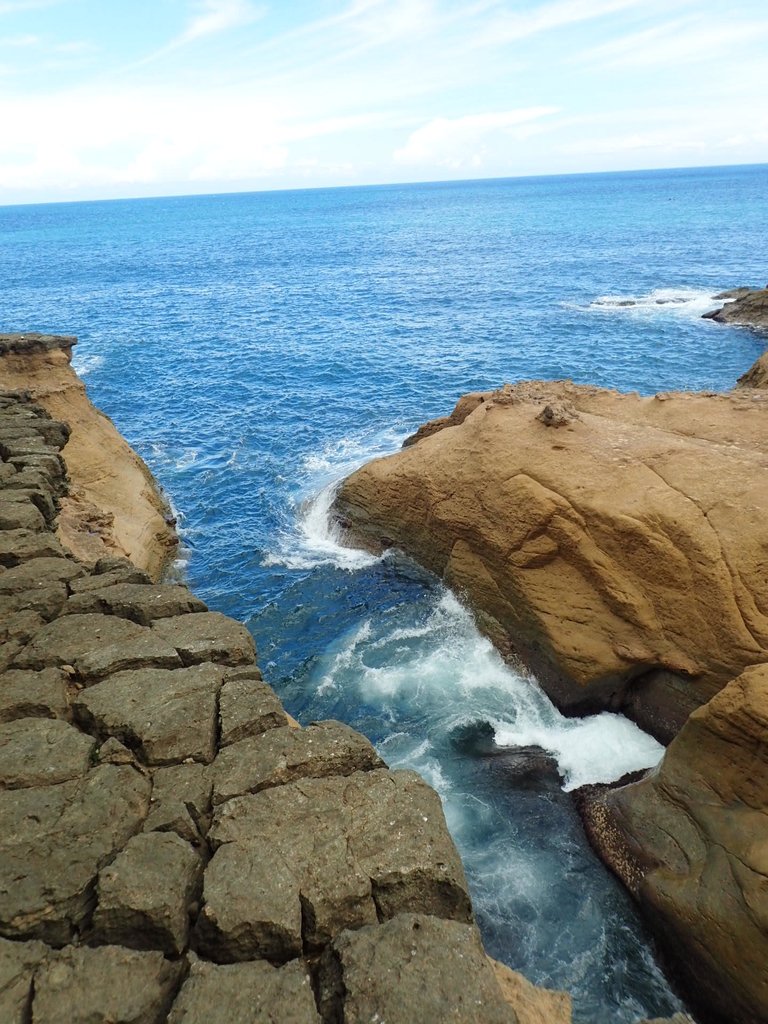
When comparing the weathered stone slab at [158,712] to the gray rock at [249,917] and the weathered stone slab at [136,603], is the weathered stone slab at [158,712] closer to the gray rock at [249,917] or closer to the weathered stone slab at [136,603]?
the weathered stone slab at [136,603]

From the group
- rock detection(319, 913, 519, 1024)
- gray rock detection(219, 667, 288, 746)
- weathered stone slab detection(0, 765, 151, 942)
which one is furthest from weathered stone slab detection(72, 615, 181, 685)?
rock detection(319, 913, 519, 1024)

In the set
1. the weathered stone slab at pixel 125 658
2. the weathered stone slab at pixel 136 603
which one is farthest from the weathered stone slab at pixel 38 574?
the weathered stone slab at pixel 125 658

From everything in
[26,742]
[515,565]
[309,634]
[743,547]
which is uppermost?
[26,742]

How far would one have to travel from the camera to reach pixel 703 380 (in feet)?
114

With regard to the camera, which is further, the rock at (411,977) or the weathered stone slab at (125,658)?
the weathered stone slab at (125,658)

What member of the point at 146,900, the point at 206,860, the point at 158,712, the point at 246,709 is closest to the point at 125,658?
the point at 158,712

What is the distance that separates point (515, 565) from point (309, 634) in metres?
5.89

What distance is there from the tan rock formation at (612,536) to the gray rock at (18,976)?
446 inches

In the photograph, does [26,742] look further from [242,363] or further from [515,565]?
[242,363]

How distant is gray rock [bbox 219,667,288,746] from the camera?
7.45 meters

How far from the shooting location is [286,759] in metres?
7.02

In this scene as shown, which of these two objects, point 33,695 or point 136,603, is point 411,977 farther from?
point 136,603

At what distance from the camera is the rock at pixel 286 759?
6.79 metres

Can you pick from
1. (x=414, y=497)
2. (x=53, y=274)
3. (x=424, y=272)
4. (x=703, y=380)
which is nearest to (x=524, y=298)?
(x=424, y=272)
